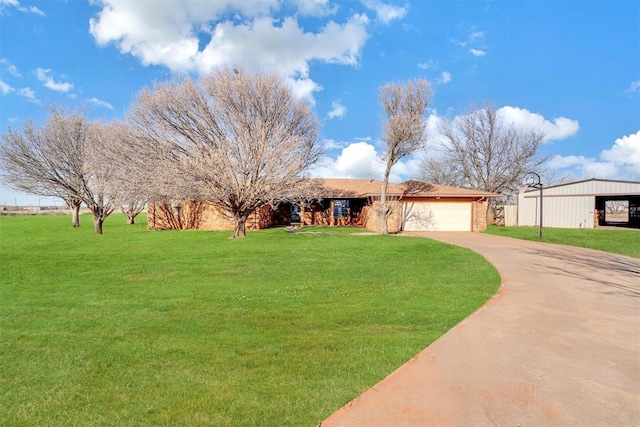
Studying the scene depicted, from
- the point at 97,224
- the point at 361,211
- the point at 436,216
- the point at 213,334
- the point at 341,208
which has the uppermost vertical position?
the point at 341,208

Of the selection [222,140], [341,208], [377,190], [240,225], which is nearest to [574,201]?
[377,190]

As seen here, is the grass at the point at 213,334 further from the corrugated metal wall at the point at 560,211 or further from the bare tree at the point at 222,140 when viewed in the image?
the corrugated metal wall at the point at 560,211

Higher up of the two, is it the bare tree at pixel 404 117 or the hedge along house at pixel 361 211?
the bare tree at pixel 404 117

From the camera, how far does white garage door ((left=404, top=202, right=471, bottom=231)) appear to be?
73.5 ft

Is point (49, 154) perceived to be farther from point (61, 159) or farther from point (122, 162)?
point (122, 162)

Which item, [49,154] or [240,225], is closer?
[240,225]

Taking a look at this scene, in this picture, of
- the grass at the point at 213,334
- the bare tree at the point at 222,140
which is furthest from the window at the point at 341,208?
the grass at the point at 213,334

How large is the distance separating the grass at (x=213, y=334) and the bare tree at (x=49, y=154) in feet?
56.5

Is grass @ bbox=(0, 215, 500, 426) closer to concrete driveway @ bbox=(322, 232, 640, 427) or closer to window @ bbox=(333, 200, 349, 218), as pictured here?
concrete driveway @ bbox=(322, 232, 640, 427)

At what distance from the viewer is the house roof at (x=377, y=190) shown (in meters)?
22.1

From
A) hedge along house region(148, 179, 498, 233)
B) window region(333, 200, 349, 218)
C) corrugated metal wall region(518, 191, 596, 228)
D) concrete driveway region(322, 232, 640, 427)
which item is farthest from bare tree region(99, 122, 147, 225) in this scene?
corrugated metal wall region(518, 191, 596, 228)

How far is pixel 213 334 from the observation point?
4.64m

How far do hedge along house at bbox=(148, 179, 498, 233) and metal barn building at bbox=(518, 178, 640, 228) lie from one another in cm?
669

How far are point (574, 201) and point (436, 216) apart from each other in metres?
11.1
